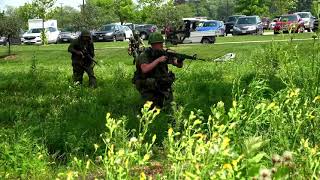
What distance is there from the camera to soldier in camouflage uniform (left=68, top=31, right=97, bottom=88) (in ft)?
39.7

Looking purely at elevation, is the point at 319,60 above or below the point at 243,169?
above

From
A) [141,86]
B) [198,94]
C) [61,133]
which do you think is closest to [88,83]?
[198,94]

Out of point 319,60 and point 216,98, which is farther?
point 216,98

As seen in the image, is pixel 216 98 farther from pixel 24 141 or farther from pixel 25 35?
pixel 25 35

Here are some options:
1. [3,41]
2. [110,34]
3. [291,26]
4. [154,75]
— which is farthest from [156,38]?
[3,41]

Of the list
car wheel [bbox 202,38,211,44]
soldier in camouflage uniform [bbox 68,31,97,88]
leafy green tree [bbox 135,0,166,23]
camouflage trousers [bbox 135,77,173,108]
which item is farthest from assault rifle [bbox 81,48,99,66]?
leafy green tree [bbox 135,0,166,23]

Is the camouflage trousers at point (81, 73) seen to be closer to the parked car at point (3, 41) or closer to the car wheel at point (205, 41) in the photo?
the car wheel at point (205, 41)

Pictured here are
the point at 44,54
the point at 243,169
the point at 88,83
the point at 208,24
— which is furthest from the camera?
the point at 208,24

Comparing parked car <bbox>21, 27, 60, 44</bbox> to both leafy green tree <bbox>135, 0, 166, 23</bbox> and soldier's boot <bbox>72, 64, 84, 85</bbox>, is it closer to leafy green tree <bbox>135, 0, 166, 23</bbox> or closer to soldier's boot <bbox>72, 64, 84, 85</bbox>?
leafy green tree <bbox>135, 0, 166, 23</bbox>

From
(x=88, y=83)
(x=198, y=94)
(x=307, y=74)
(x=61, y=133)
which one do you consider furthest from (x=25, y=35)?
(x=307, y=74)

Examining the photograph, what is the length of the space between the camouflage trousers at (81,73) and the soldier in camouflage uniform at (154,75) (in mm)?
4266

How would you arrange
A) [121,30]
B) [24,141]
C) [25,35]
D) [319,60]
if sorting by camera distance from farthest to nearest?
1. [25,35]
2. [121,30]
3. [24,141]
4. [319,60]

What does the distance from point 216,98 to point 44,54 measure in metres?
17.8

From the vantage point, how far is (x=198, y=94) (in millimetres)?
10094
